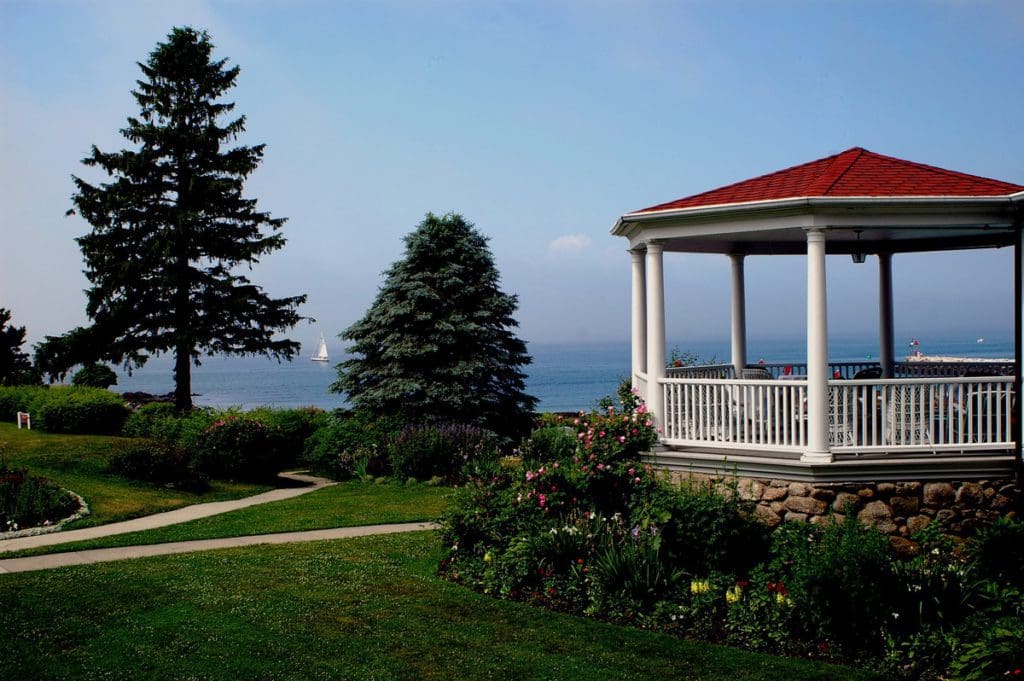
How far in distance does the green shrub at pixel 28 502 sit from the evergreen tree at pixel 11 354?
69.2ft

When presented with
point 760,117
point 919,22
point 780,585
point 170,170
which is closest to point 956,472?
point 780,585

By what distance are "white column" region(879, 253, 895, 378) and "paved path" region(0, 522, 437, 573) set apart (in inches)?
299

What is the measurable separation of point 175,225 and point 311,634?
20.4m

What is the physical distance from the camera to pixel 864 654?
7391 millimetres

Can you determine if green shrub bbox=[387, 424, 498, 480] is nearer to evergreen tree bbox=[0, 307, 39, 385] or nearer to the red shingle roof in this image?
the red shingle roof

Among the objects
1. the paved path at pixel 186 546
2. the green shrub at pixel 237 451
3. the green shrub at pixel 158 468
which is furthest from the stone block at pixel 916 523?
the green shrub at pixel 237 451

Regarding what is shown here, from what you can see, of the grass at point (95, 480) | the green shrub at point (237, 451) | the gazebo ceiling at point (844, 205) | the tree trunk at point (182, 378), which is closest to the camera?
the gazebo ceiling at point (844, 205)

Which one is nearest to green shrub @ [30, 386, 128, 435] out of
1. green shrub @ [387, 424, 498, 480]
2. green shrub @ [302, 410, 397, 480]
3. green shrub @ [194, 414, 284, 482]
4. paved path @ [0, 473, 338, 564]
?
green shrub @ [194, 414, 284, 482]

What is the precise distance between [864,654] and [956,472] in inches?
128

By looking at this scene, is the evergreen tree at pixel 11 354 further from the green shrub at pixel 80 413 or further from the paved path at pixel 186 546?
the paved path at pixel 186 546

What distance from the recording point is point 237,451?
1805cm

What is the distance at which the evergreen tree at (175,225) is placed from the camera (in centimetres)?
2537

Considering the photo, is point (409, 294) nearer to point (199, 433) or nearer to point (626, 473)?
point (199, 433)

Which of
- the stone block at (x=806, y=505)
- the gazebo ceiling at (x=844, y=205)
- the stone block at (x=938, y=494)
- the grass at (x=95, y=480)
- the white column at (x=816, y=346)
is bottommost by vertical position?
the grass at (x=95, y=480)
